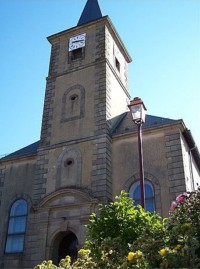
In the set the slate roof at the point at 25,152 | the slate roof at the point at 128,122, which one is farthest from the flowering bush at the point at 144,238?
the slate roof at the point at 25,152

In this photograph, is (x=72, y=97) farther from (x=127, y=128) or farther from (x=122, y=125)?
(x=127, y=128)

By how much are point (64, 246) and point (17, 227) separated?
2.50 metres

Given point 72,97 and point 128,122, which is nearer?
point 128,122

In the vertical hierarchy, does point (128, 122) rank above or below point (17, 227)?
above

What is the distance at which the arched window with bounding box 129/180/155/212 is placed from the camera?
13141 mm

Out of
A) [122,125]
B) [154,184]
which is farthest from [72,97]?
[154,184]

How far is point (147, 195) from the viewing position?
1340 cm

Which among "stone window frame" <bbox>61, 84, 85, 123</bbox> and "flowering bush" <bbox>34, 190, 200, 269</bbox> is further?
"stone window frame" <bbox>61, 84, 85, 123</bbox>

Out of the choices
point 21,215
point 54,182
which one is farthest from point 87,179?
point 21,215

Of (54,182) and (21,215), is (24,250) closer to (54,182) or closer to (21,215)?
(21,215)

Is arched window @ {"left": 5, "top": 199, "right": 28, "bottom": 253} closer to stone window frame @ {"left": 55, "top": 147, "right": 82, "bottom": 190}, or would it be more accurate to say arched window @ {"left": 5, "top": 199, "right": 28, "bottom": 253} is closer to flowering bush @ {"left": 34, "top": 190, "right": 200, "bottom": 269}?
stone window frame @ {"left": 55, "top": 147, "right": 82, "bottom": 190}

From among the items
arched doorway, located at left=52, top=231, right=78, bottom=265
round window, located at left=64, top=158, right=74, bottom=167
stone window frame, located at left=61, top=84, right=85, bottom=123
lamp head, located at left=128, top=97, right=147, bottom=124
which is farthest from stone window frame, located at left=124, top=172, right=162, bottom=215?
lamp head, located at left=128, top=97, right=147, bottom=124

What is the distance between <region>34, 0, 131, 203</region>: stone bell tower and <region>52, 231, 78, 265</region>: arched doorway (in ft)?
6.61

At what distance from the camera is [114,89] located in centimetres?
1769
